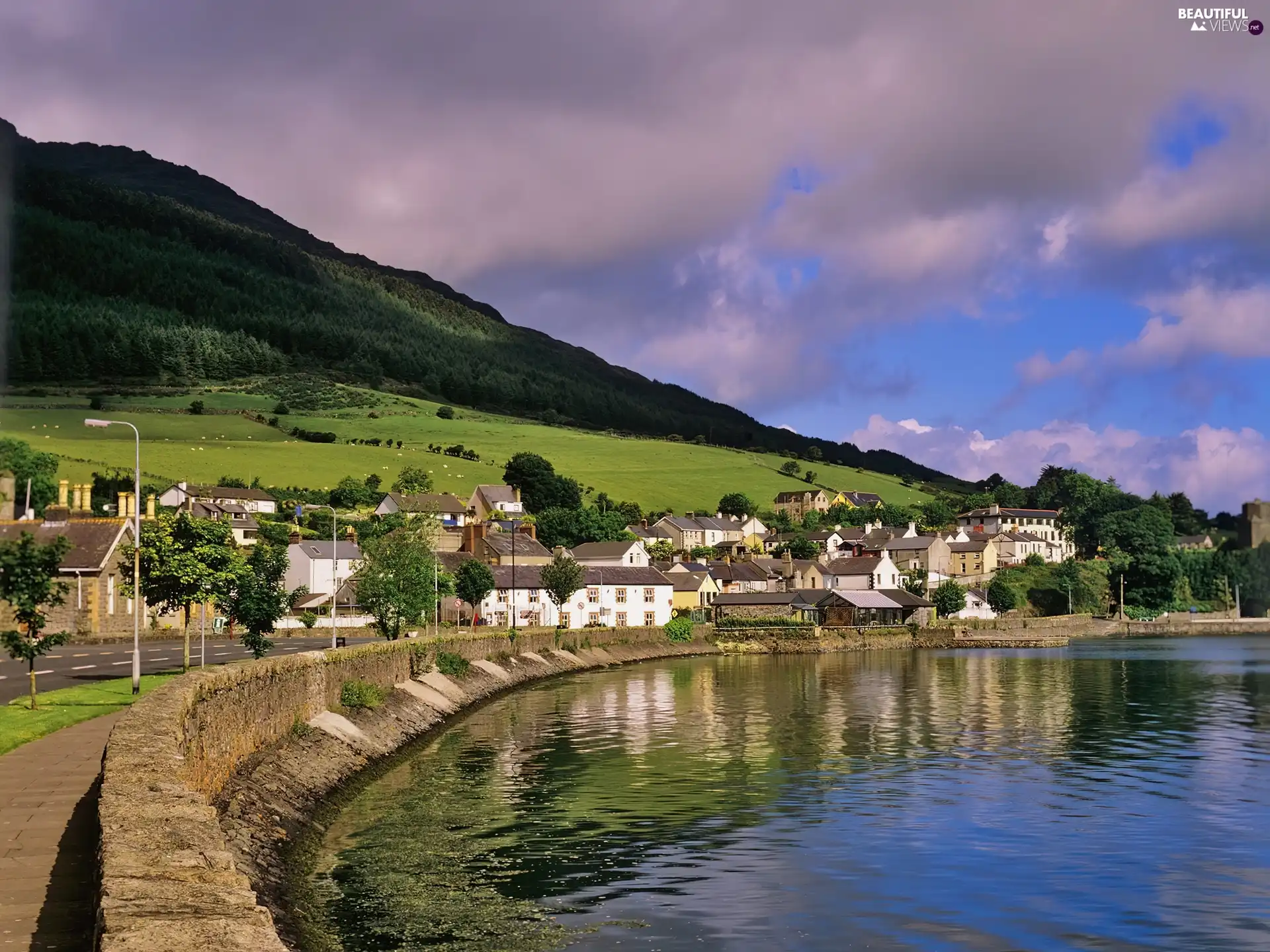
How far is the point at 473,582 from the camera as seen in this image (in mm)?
137625

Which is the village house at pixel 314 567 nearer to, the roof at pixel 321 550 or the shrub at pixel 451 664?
the roof at pixel 321 550

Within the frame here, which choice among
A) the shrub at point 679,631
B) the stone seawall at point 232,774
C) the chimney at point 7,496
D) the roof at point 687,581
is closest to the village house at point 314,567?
the shrub at point 679,631

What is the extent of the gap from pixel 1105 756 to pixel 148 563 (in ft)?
139

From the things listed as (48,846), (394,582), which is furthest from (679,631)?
(48,846)

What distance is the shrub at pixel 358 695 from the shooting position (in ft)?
167

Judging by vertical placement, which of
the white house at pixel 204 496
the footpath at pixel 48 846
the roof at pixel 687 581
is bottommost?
the footpath at pixel 48 846

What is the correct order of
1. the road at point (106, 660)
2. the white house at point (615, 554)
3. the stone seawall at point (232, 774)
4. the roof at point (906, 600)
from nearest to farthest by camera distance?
the stone seawall at point (232, 774)
the road at point (106, 660)
the white house at point (615, 554)
the roof at point (906, 600)

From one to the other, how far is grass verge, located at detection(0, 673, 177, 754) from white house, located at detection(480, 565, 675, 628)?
95.6 m

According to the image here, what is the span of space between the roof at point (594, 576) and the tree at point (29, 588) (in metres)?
103

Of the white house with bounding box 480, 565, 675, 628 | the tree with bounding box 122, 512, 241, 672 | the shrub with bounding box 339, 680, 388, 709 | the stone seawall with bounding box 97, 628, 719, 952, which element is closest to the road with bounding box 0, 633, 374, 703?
the tree with bounding box 122, 512, 241, 672

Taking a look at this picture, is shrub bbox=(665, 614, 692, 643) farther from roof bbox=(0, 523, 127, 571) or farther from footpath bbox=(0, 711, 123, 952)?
footpath bbox=(0, 711, 123, 952)

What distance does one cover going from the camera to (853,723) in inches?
2574

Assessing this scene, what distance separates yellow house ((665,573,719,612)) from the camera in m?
175

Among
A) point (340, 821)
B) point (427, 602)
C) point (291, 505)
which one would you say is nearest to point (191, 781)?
point (340, 821)
